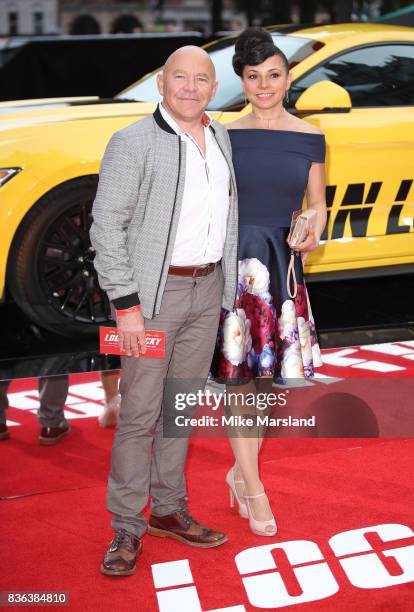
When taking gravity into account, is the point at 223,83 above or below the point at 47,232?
above

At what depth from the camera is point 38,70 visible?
13.1 metres

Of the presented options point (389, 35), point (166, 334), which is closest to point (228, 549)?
point (166, 334)

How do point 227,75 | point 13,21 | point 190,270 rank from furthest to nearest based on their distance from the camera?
point 13,21 → point 227,75 → point 190,270

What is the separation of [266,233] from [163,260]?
1.58 ft

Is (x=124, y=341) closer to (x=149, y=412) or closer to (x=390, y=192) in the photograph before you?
(x=149, y=412)

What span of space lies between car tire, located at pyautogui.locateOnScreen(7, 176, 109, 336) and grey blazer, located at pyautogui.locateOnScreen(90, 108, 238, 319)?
1993 millimetres

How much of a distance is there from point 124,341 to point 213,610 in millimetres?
870

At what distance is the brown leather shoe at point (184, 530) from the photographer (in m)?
3.39

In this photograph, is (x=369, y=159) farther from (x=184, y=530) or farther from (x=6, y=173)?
(x=184, y=530)

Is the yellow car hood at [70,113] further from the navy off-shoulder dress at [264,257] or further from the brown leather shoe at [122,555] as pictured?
the brown leather shoe at [122,555]

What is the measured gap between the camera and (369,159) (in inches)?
218

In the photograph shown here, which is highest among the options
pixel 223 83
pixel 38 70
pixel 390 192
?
pixel 223 83

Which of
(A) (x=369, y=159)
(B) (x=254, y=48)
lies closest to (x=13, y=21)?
(A) (x=369, y=159)

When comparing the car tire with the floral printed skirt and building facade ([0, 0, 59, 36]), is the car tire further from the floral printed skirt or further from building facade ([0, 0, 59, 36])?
building facade ([0, 0, 59, 36])
